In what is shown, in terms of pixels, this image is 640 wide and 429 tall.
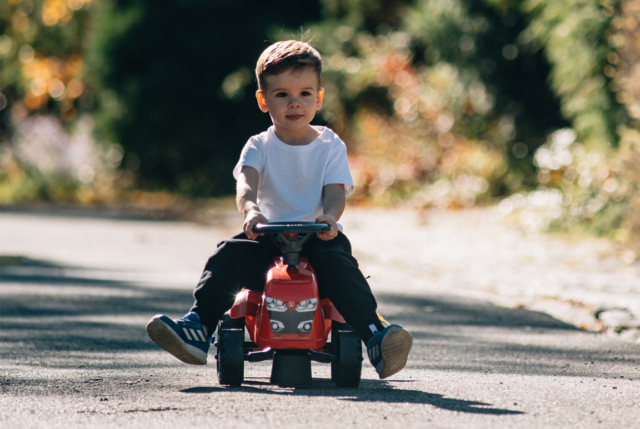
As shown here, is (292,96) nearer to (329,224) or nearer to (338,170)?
(338,170)

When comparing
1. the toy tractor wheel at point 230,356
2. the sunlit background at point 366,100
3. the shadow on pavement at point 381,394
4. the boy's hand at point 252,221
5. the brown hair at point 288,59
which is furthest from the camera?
the sunlit background at point 366,100

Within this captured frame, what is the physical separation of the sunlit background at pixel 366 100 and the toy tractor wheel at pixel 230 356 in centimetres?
616

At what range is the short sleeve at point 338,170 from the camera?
408 cm

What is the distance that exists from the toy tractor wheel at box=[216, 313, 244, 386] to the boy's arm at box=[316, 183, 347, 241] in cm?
57

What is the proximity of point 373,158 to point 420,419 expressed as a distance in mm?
14890

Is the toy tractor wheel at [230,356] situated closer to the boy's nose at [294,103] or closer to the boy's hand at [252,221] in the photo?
the boy's hand at [252,221]

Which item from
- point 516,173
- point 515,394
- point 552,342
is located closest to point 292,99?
point 515,394

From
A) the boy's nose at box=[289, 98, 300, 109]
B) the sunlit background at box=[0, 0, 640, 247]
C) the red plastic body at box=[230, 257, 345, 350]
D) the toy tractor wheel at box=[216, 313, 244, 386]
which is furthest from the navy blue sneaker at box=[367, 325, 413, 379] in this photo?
the sunlit background at box=[0, 0, 640, 247]

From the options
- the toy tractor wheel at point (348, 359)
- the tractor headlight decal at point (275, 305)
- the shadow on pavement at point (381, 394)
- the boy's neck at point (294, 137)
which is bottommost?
the shadow on pavement at point (381, 394)

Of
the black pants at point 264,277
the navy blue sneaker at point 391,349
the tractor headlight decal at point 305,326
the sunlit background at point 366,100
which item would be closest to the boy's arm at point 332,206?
the black pants at point 264,277

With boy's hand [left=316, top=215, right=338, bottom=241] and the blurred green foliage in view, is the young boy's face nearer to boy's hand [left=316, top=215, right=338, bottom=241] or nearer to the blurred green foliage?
boy's hand [left=316, top=215, right=338, bottom=241]

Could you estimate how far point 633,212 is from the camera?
9000 mm

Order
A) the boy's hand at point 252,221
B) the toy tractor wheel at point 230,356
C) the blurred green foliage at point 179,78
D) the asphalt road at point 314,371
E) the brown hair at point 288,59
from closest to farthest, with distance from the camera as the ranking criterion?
1. the asphalt road at point 314,371
2. the boy's hand at point 252,221
3. the toy tractor wheel at point 230,356
4. the brown hair at point 288,59
5. the blurred green foliage at point 179,78

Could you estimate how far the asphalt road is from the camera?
333cm
